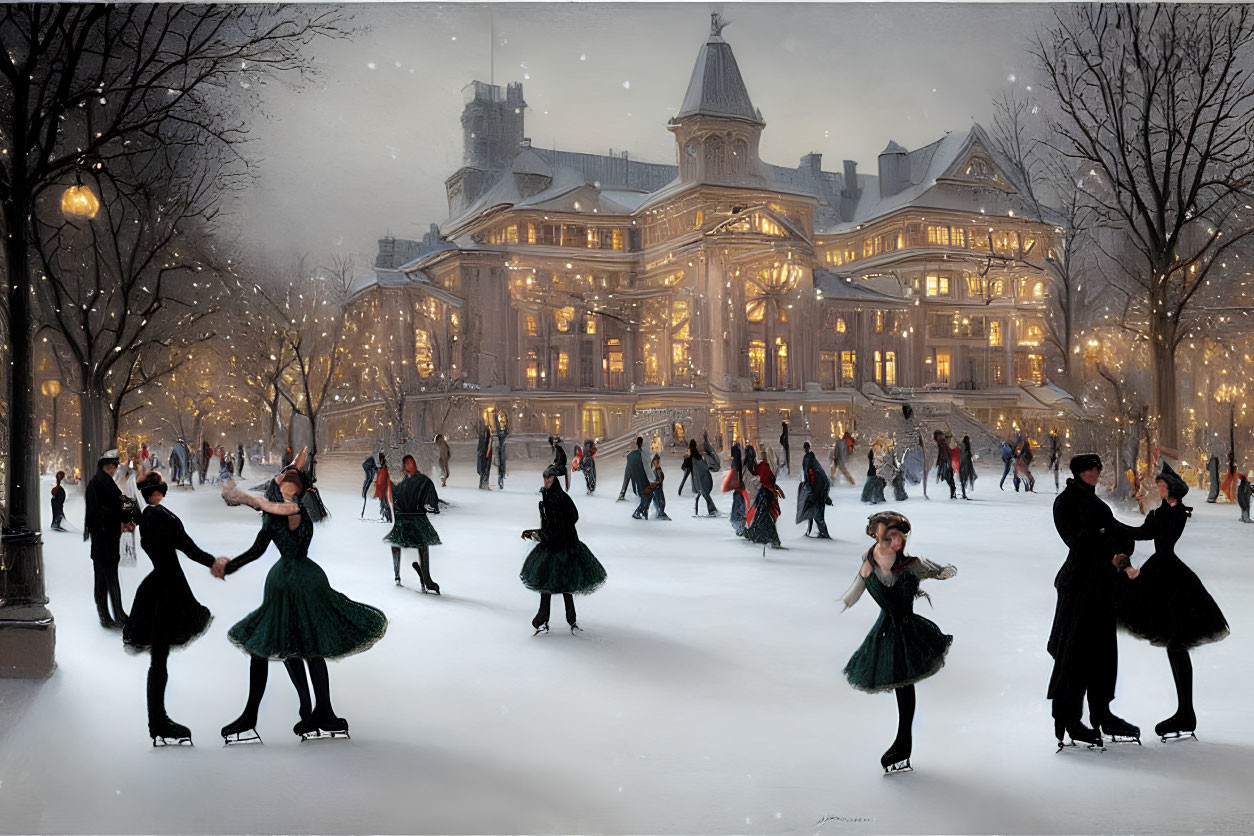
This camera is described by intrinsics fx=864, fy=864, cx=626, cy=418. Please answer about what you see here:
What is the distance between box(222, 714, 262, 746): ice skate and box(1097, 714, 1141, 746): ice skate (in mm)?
4394

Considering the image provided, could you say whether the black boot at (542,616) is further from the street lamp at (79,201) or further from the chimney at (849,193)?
the street lamp at (79,201)

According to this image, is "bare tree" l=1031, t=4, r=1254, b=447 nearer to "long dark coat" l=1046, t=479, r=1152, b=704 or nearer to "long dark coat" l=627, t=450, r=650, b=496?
"long dark coat" l=1046, t=479, r=1152, b=704

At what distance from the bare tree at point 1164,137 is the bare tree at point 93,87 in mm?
6393

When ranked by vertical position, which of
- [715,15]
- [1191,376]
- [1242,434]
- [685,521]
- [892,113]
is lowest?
[685,521]

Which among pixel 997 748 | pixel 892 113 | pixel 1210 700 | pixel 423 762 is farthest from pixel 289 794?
pixel 892 113

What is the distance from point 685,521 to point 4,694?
568 centimetres

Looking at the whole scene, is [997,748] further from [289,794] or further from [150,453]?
[150,453]

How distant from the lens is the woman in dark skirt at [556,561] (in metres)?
5.95

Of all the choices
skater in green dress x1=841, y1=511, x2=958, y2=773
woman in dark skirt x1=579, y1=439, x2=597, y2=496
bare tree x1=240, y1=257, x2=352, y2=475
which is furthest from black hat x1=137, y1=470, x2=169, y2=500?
skater in green dress x1=841, y1=511, x2=958, y2=773

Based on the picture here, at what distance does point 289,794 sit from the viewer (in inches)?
160

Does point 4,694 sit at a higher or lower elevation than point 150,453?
lower

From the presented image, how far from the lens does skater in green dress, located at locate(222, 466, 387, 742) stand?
431cm

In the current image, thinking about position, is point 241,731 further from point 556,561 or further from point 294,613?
point 556,561

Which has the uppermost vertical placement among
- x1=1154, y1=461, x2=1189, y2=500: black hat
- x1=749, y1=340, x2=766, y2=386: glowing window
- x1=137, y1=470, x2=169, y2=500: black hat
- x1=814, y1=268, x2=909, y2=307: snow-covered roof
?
x1=814, y1=268, x2=909, y2=307: snow-covered roof
